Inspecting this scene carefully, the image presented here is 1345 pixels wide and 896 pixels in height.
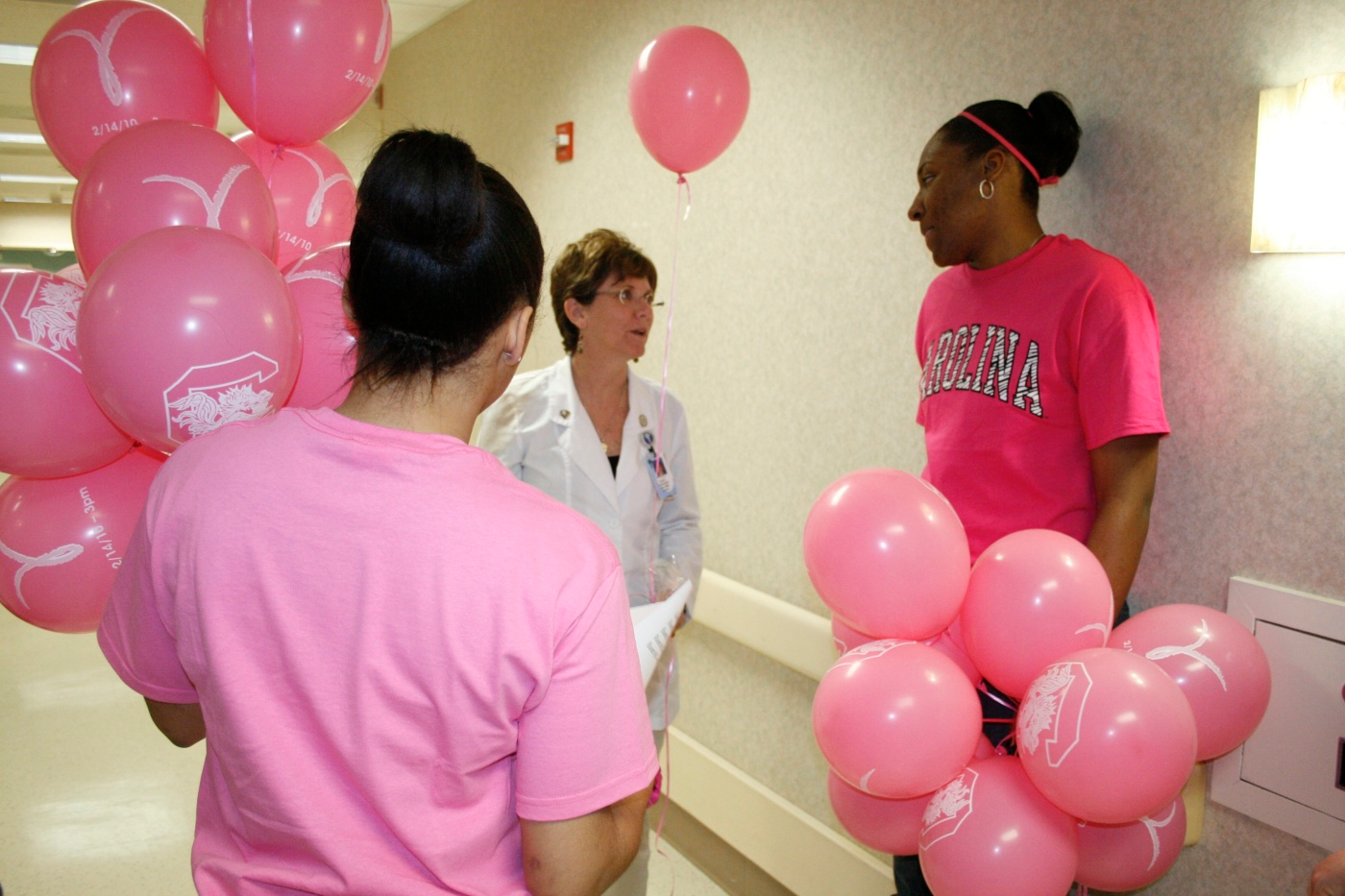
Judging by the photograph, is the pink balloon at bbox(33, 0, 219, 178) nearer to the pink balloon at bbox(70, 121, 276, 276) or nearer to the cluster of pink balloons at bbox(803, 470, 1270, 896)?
the pink balloon at bbox(70, 121, 276, 276)

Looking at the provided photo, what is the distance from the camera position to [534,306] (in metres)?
0.90

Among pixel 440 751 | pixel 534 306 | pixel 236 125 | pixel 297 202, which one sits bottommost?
pixel 440 751

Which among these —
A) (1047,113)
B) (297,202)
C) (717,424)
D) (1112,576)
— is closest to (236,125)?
(717,424)

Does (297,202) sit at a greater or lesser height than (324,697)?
greater

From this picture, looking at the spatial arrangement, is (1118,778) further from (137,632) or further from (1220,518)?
(137,632)

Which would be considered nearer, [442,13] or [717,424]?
[717,424]

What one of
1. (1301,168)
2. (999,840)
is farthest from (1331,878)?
(1301,168)

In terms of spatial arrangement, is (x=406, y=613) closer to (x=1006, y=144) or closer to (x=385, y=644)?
(x=385, y=644)

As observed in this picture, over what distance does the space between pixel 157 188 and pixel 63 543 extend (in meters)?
0.55

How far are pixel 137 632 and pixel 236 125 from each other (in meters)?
7.31

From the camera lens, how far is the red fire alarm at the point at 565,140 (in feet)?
11.4

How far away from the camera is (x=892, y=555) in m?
1.35

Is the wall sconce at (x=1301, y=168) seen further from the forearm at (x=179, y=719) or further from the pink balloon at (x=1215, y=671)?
the forearm at (x=179, y=719)

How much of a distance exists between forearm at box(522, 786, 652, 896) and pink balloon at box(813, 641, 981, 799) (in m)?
0.55
